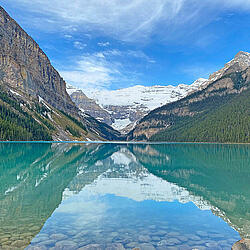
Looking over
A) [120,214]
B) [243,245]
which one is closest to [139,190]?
[120,214]

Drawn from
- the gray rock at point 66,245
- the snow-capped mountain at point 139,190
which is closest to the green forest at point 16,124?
the snow-capped mountain at point 139,190

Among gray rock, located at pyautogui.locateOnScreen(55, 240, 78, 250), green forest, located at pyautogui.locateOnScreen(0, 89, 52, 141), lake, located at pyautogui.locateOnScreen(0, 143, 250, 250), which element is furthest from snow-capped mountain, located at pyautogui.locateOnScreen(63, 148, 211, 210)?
green forest, located at pyautogui.locateOnScreen(0, 89, 52, 141)

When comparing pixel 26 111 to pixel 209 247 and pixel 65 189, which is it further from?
pixel 209 247

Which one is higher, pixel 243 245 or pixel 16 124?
pixel 16 124

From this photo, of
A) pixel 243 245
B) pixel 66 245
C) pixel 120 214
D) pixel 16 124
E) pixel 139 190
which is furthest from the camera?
pixel 16 124

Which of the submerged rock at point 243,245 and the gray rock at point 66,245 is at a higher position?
the submerged rock at point 243,245

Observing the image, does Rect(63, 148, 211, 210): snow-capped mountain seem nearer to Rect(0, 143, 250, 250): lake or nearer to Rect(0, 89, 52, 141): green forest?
Rect(0, 143, 250, 250): lake

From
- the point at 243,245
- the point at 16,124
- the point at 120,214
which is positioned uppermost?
the point at 16,124

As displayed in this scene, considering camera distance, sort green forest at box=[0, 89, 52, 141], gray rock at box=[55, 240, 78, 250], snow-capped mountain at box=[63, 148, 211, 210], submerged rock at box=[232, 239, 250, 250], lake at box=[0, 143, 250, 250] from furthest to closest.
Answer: green forest at box=[0, 89, 52, 141], snow-capped mountain at box=[63, 148, 211, 210], lake at box=[0, 143, 250, 250], gray rock at box=[55, 240, 78, 250], submerged rock at box=[232, 239, 250, 250]

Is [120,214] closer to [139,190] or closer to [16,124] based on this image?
[139,190]

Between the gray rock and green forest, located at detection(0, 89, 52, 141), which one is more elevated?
green forest, located at detection(0, 89, 52, 141)

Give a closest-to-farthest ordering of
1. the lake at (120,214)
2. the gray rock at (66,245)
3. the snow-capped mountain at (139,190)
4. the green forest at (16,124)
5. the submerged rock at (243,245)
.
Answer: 1. the submerged rock at (243,245)
2. the gray rock at (66,245)
3. the lake at (120,214)
4. the snow-capped mountain at (139,190)
5. the green forest at (16,124)

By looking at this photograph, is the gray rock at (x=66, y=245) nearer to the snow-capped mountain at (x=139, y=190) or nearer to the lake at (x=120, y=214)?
the lake at (x=120, y=214)

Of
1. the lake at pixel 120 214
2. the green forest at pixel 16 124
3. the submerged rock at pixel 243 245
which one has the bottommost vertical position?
the lake at pixel 120 214
